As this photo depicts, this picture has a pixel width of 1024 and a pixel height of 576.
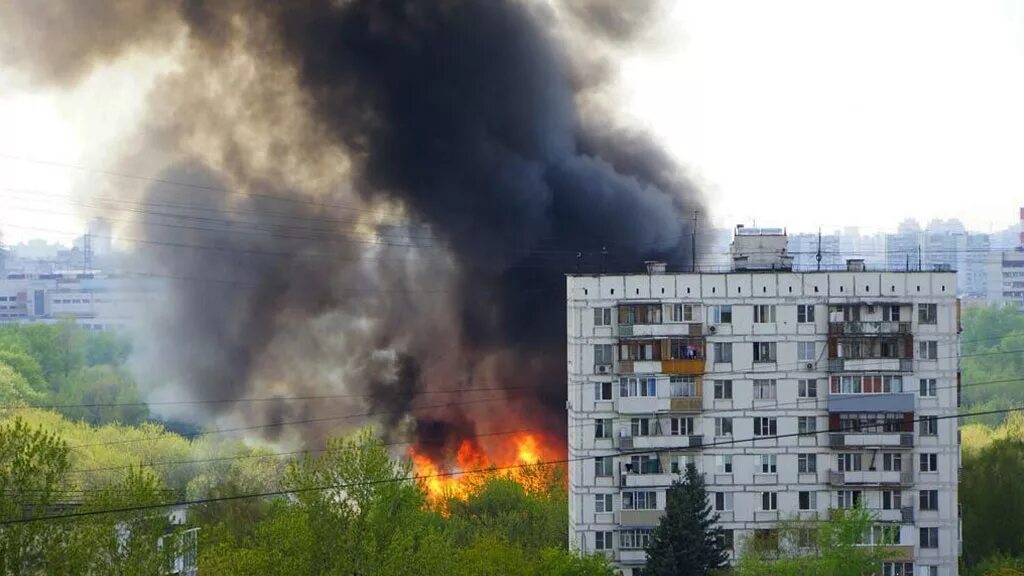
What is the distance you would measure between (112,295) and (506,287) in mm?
67350

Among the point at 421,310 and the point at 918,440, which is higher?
the point at 421,310

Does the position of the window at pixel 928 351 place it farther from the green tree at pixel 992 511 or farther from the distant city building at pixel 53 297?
the distant city building at pixel 53 297

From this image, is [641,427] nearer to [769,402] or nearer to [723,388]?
[723,388]

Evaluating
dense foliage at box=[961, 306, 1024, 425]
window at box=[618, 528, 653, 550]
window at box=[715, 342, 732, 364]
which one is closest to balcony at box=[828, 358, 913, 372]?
window at box=[715, 342, 732, 364]

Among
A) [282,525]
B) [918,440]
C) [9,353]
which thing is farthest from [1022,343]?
[282,525]

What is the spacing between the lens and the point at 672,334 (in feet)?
143

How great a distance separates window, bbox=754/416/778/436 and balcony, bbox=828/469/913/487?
203cm

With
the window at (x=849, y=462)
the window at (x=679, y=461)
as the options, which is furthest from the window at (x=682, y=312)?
the window at (x=849, y=462)

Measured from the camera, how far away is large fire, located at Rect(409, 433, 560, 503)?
197 feet

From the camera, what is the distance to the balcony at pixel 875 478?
142 feet

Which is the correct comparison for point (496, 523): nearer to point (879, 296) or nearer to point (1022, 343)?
point (879, 296)

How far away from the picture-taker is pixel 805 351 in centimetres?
4362

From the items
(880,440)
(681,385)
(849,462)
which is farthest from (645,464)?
(880,440)

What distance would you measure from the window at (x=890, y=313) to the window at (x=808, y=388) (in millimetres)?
2509
